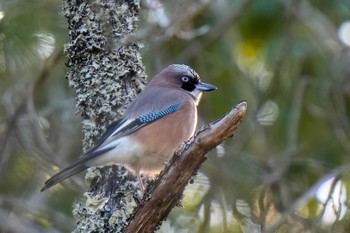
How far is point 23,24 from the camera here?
8656 mm

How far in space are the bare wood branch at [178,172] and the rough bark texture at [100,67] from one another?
0.51 meters

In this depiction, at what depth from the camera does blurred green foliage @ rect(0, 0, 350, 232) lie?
29.1 ft

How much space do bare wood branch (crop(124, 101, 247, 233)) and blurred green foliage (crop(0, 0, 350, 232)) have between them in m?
2.35

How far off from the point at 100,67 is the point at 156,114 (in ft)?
3.87

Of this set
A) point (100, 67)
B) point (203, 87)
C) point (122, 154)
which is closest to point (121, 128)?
point (122, 154)

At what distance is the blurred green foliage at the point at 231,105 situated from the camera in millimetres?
8875

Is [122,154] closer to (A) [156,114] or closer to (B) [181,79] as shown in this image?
(A) [156,114]

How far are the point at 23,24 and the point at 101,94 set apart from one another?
8.22ft

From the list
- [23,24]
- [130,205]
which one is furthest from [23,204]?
[130,205]

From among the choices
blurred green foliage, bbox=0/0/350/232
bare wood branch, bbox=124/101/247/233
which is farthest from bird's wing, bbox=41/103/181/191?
blurred green foliage, bbox=0/0/350/232

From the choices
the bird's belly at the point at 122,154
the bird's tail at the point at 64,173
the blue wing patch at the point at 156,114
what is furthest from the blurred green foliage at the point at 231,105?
the bird's tail at the point at 64,173

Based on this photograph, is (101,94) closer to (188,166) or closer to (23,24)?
(188,166)

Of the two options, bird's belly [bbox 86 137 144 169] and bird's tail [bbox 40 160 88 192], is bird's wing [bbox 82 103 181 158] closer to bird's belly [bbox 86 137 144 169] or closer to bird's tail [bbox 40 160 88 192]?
bird's belly [bbox 86 137 144 169]

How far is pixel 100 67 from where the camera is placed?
646 cm
